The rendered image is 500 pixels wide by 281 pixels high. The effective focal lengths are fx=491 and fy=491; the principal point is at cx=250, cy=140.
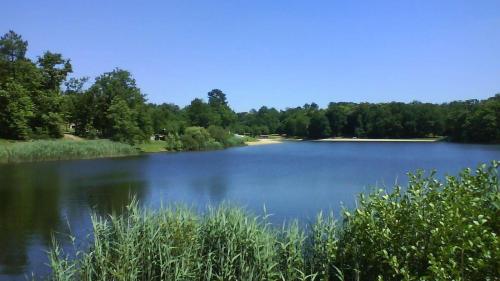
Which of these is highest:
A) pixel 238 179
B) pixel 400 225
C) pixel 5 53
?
pixel 5 53

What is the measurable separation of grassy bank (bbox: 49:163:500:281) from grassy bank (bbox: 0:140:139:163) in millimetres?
37985

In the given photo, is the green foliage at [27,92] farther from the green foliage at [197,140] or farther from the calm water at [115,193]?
the green foliage at [197,140]

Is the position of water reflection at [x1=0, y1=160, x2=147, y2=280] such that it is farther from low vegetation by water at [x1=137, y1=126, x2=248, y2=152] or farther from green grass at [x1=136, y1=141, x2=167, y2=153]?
low vegetation by water at [x1=137, y1=126, x2=248, y2=152]

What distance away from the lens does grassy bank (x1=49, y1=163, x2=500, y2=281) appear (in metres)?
4.55

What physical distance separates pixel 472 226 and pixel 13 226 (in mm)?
15101

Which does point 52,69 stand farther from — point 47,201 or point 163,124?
point 47,201

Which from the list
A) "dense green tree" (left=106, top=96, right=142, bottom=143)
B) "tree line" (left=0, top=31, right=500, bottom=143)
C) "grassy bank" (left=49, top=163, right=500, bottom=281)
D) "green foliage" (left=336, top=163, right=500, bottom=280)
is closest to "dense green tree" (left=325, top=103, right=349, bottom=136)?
"tree line" (left=0, top=31, right=500, bottom=143)

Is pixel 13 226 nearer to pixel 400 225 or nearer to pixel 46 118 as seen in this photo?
pixel 400 225

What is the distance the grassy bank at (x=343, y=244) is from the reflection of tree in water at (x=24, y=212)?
4.74 m

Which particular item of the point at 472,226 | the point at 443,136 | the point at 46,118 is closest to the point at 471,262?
the point at 472,226

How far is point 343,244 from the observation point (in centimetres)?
648

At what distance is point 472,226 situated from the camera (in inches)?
173

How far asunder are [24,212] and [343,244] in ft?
51.3

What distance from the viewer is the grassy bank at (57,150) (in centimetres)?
4222
